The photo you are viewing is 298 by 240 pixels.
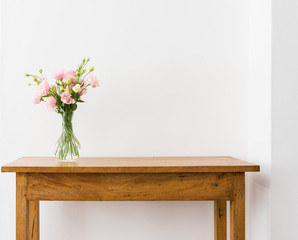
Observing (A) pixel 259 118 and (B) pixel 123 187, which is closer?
(B) pixel 123 187

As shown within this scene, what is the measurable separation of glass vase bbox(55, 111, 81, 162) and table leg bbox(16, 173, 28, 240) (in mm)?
217

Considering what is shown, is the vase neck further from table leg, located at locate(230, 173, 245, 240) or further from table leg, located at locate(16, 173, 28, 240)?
table leg, located at locate(230, 173, 245, 240)

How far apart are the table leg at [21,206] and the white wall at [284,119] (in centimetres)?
113

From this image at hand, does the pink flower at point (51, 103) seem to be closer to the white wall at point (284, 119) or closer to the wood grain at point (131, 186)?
the wood grain at point (131, 186)

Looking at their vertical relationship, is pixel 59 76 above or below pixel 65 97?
above

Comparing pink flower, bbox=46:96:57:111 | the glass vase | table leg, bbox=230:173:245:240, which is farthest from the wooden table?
pink flower, bbox=46:96:57:111

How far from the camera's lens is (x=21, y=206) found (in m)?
1.29

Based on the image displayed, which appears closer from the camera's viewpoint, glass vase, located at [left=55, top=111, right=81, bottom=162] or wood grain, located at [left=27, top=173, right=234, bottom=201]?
wood grain, located at [left=27, top=173, right=234, bottom=201]

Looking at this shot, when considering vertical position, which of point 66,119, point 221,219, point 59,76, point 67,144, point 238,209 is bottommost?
point 221,219

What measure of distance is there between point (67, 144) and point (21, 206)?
0.34 metres

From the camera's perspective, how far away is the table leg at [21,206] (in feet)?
4.24

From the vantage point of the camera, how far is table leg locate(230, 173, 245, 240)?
1.29 metres

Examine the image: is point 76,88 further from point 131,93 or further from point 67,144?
point 131,93

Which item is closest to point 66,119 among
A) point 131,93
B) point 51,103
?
point 51,103
